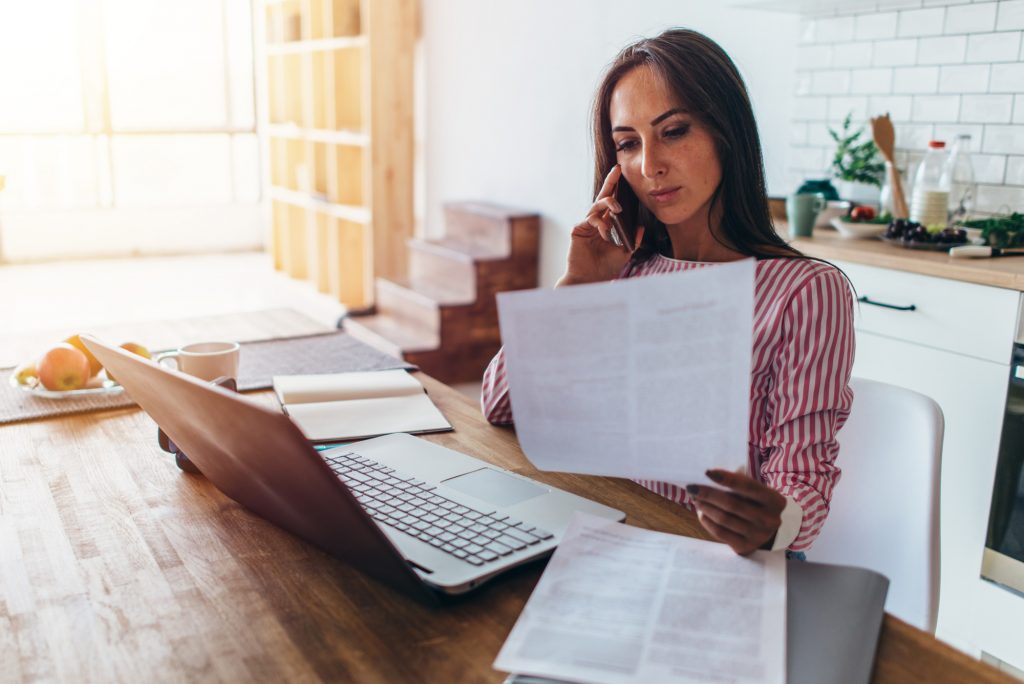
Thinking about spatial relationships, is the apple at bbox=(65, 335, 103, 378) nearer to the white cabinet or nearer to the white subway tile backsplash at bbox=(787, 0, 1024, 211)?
the white cabinet

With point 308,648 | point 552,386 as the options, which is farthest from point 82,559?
point 552,386

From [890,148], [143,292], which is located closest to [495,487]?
[890,148]

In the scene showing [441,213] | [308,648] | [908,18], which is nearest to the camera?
[308,648]

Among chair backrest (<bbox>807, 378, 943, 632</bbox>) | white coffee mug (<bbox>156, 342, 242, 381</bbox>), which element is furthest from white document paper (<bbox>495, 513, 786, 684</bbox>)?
white coffee mug (<bbox>156, 342, 242, 381</bbox>)

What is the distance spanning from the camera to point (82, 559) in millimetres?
907

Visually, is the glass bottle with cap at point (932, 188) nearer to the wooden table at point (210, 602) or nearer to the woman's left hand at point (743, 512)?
the wooden table at point (210, 602)

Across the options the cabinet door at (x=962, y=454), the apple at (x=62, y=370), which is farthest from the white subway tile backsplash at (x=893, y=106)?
the apple at (x=62, y=370)

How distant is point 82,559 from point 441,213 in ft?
13.5

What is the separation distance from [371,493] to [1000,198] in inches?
82.6

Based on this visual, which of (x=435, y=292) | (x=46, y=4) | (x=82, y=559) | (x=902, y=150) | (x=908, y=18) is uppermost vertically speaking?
(x=46, y=4)

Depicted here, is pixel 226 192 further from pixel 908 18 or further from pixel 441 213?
pixel 908 18

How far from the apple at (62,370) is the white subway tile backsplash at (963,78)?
2.26 metres

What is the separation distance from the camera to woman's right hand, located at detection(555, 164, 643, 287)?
4.51 ft

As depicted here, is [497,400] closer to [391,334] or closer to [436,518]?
[436,518]
